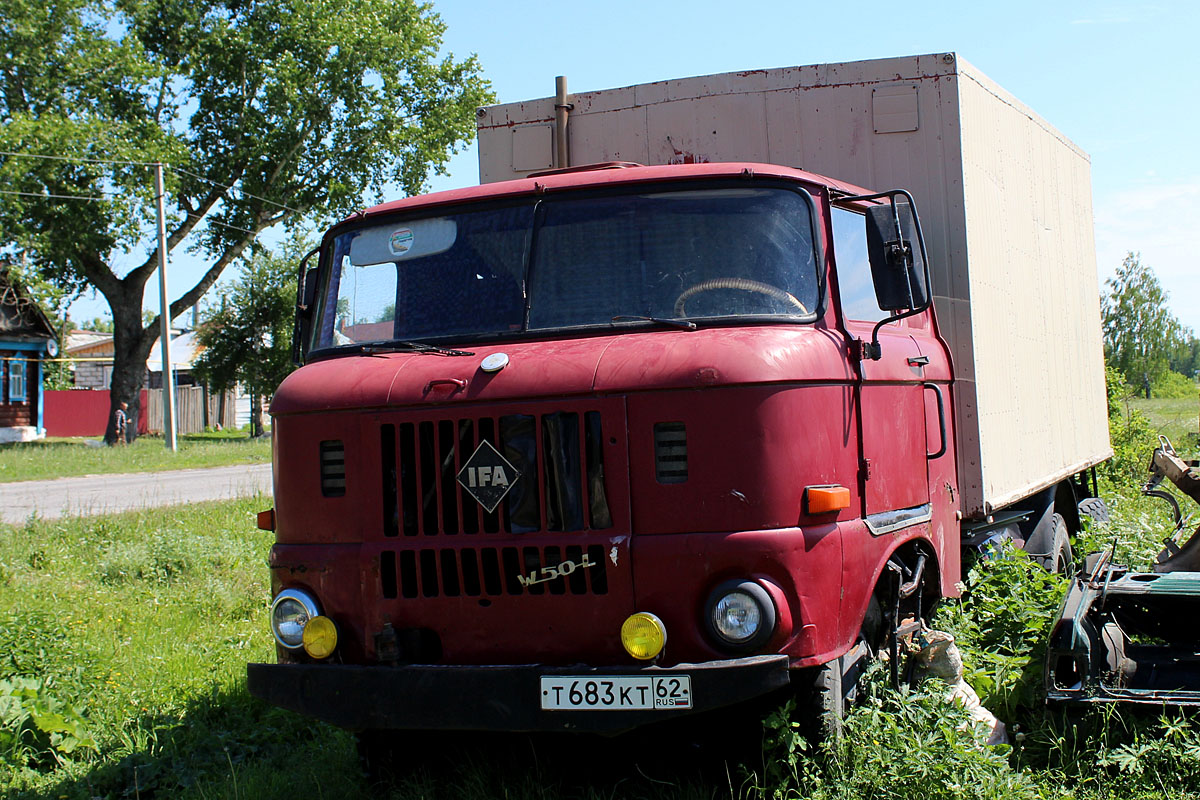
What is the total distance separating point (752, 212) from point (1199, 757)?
267 centimetres

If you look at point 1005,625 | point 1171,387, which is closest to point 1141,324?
point 1171,387

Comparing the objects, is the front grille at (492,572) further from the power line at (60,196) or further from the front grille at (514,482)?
the power line at (60,196)

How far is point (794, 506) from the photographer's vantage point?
3977 mm

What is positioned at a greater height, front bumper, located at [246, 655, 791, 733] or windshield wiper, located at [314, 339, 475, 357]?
Result: windshield wiper, located at [314, 339, 475, 357]

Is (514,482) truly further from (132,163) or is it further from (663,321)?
(132,163)

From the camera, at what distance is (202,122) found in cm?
3152

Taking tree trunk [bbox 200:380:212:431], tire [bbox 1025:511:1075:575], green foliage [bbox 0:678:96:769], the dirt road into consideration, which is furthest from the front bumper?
tree trunk [bbox 200:380:212:431]

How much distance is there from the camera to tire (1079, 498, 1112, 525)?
30.2 ft

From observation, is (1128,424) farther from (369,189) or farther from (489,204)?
(369,189)

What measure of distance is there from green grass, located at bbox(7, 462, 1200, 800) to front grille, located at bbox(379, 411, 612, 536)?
1.07 meters

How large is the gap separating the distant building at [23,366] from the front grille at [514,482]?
112ft

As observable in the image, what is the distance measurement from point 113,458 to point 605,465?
24.2 m

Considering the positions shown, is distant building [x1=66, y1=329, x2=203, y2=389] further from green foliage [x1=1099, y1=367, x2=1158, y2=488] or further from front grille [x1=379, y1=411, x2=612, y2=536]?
front grille [x1=379, y1=411, x2=612, y2=536]

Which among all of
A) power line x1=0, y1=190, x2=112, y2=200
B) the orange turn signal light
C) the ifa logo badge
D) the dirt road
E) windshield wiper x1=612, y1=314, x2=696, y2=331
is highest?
power line x1=0, y1=190, x2=112, y2=200
